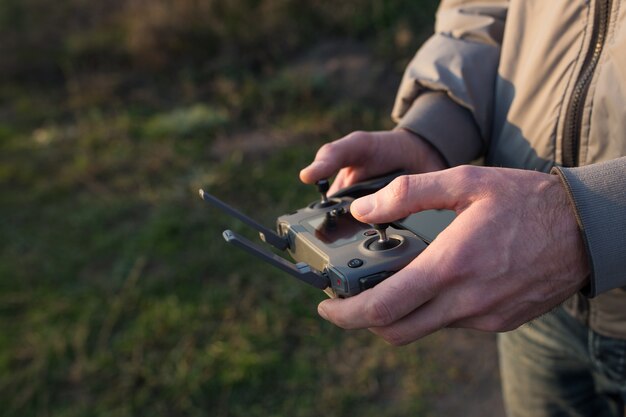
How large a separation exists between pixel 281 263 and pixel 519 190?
18.8 inches

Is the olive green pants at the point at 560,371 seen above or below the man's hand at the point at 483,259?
below

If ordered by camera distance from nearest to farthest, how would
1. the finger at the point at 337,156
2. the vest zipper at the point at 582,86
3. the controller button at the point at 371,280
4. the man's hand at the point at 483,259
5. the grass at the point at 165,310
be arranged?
the man's hand at the point at 483,259, the controller button at the point at 371,280, the vest zipper at the point at 582,86, the finger at the point at 337,156, the grass at the point at 165,310

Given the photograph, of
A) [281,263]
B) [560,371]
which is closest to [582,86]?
[281,263]

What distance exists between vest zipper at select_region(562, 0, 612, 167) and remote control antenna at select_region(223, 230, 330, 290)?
696mm

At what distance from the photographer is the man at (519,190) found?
3.75 ft

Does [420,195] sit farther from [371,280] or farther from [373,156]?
[373,156]

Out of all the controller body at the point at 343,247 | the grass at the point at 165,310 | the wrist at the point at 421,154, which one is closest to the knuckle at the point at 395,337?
the controller body at the point at 343,247

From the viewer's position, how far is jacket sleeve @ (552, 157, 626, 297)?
113cm

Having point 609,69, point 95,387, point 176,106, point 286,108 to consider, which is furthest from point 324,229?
point 176,106

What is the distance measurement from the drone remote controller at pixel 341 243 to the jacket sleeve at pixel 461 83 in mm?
290

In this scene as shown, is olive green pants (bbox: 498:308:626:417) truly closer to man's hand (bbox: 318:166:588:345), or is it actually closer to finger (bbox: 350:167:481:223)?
man's hand (bbox: 318:166:588:345)

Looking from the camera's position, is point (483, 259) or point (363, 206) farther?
point (363, 206)

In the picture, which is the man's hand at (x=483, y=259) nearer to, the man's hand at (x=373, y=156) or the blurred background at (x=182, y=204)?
the man's hand at (x=373, y=156)

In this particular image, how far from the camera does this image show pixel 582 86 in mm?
1415
